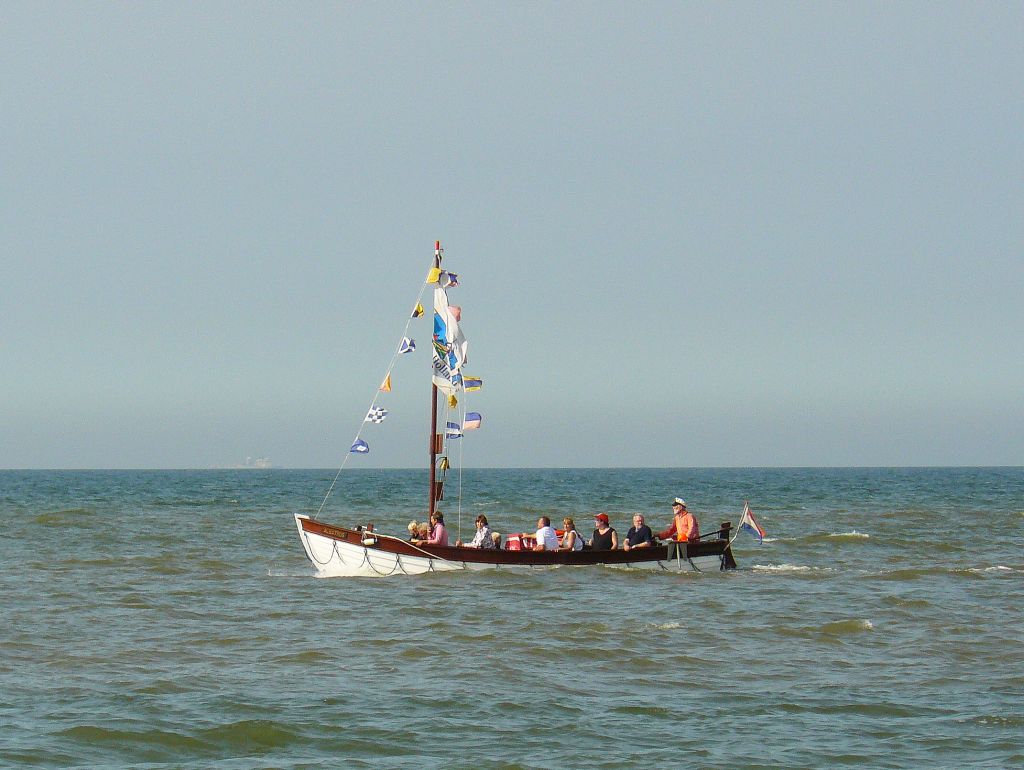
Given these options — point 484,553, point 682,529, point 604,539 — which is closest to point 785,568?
point 682,529

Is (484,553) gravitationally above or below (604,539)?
below

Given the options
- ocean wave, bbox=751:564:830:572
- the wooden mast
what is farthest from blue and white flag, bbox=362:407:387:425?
ocean wave, bbox=751:564:830:572

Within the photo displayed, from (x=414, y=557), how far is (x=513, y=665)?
11692 mm

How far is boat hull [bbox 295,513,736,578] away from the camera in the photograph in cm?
2903

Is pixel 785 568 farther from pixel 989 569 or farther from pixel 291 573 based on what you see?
pixel 291 573

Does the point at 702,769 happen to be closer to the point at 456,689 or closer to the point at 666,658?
the point at 456,689

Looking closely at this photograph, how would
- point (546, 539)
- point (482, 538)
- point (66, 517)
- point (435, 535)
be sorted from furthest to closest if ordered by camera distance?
point (66, 517), point (546, 539), point (482, 538), point (435, 535)

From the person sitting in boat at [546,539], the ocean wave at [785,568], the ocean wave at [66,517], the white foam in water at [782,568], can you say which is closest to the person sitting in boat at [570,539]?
the person sitting in boat at [546,539]

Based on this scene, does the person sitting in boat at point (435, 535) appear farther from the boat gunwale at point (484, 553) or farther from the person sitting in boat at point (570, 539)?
the person sitting in boat at point (570, 539)

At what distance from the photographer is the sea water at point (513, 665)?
1308 cm

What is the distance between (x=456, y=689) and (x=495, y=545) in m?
14.0

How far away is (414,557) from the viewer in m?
29.1

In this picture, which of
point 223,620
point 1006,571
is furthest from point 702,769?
point 1006,571

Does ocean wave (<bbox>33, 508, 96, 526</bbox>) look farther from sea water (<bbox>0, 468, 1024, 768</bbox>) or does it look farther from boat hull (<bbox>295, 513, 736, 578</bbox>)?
boat hull (<bbox>295, 513, 736, 578</bbox>)
